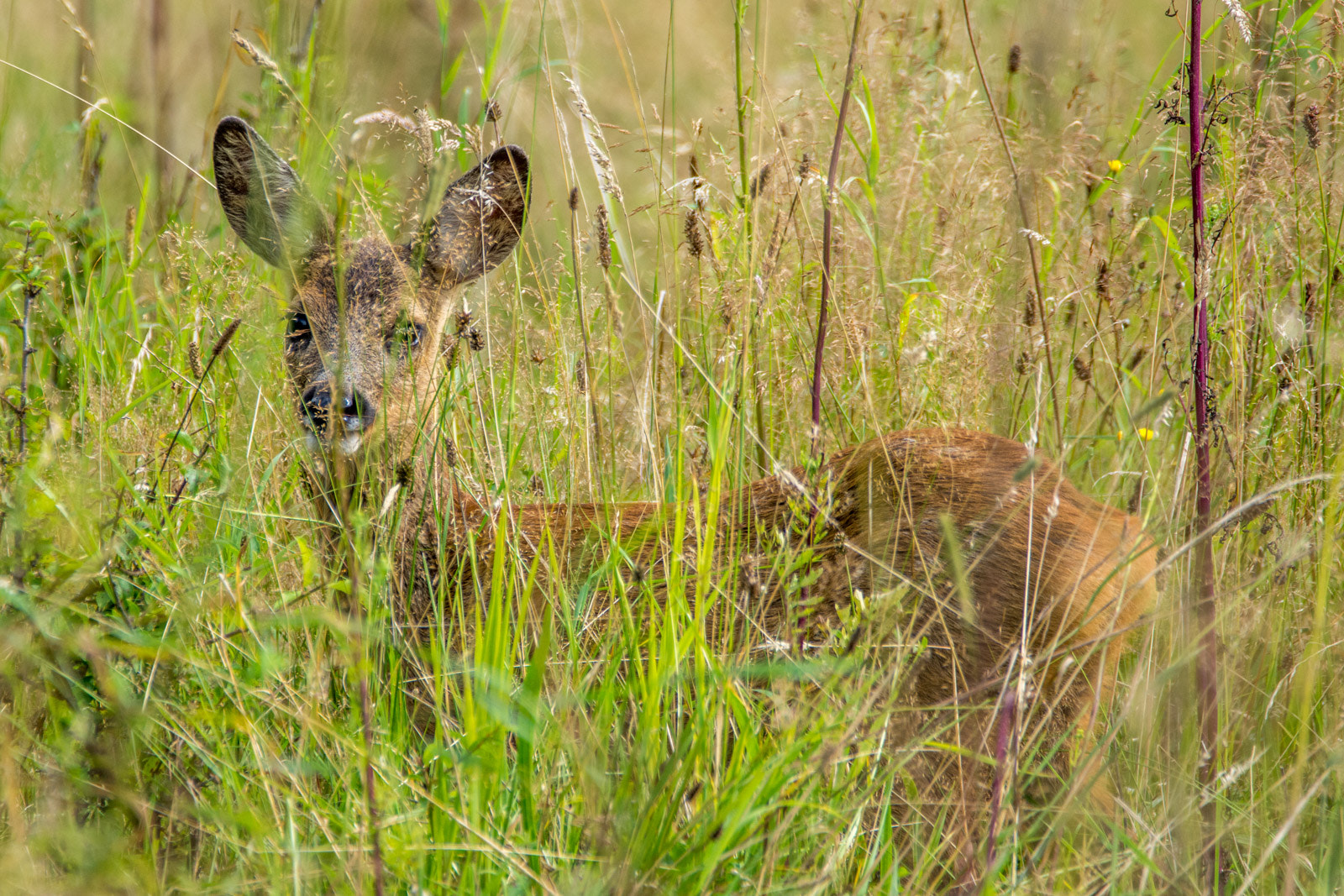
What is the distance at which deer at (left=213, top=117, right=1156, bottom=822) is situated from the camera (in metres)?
2.61

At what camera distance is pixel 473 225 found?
359cm

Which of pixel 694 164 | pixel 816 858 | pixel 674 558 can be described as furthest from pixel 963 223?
pixel 816 858

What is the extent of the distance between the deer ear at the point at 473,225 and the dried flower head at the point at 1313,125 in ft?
6.99

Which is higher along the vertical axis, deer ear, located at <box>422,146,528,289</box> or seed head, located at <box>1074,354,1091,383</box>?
deer ear, located at <box>422,146,528,289</box>

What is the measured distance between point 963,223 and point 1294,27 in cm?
113

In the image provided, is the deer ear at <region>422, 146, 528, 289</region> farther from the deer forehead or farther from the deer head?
the deer forehead

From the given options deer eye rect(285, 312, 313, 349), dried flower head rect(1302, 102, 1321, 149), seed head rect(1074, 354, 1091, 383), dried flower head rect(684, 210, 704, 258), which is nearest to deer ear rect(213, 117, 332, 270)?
deer eye rect(285, 312, 313, 349)

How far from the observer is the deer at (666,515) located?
261 cm

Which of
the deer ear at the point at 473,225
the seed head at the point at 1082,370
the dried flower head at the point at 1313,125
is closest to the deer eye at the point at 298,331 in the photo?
the deer ear at the point at 473,225

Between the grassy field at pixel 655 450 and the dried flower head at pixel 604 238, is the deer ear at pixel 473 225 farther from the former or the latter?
the dried flower head at pixel 604 238

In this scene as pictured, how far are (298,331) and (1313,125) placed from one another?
9.54 ft

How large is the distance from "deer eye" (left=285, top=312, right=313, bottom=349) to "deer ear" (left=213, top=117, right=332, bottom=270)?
0.16 metres

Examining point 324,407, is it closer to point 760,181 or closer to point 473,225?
point 473,225

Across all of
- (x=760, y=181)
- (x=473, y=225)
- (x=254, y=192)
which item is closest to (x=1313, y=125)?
(x=760, y=181)
